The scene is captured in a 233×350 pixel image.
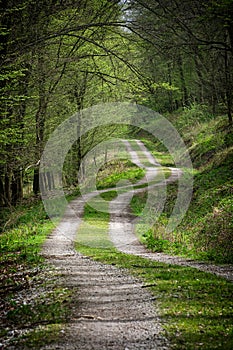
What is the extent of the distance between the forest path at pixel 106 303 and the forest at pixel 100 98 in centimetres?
46

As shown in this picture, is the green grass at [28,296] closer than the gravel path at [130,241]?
Yes

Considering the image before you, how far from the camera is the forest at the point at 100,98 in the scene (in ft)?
32.4

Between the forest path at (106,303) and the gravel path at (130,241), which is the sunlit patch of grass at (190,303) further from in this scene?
the gravel path at (130,241)

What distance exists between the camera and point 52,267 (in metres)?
9.16

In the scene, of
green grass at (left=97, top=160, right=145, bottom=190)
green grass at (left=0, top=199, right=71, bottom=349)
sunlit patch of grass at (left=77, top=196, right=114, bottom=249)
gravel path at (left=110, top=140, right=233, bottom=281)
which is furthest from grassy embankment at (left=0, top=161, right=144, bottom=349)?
green grass at (left=97, top=160, right=145, bottom=190)

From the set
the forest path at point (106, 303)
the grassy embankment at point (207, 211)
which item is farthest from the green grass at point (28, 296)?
the grassy embankment at point (207, 211)

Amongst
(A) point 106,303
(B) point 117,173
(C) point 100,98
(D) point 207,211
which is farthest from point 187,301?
(B) point 117,173

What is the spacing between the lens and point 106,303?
6.62 m

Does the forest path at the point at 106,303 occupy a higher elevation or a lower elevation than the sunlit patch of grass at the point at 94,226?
lower

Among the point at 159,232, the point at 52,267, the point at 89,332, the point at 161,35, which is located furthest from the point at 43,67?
the point at 89,332

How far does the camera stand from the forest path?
5.11 m

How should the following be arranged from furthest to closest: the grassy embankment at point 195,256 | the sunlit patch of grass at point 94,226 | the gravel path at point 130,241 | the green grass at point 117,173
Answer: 1. the green grass at point 117,173
2. the sunlit patch of grass at point 94,226
3. the gravel path at point 130,241
4. the grassy embankment at point 195,256

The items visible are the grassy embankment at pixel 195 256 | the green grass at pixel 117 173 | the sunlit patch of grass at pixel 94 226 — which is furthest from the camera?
the green grass at pixel 117 173

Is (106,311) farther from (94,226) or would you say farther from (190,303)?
(94,226)
